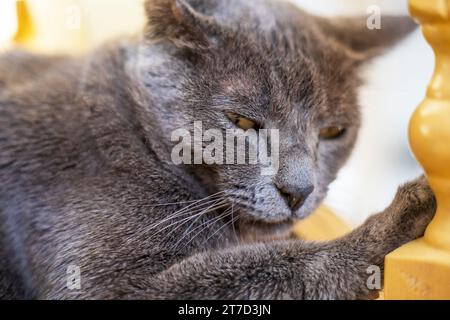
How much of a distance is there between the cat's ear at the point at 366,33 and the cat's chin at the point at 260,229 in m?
0.39

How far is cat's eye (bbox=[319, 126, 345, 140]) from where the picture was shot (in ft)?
3.45

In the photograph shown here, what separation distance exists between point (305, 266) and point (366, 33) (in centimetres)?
59

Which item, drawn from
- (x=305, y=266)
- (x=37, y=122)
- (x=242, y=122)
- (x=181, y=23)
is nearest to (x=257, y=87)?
(x=242, y=122)

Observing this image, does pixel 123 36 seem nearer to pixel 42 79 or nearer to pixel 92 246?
pixel 42 79

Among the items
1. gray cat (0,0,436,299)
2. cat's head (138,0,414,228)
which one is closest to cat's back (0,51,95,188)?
gray cat (0,0,436,299)

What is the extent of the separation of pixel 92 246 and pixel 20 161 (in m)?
0.24

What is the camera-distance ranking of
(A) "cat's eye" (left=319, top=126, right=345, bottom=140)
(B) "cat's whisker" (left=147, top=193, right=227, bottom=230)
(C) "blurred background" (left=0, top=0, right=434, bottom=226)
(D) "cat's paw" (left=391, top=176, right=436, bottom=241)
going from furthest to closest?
(C) "blurred background" (left=0, top=0, right=434, bottom=226) < (A) "cat's eye" (left=319, top=126, right=345, bottom=140) < (B) "cat's whisker" (left=147, top=193, right=227, bottom=230) < (D) "cat's paw" (left=391, top=176, right=436, bottom=241)

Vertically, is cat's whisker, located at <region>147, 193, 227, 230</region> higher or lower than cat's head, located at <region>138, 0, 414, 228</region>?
lower

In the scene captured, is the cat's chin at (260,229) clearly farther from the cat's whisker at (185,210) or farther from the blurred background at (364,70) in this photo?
the blurred background at (364,70)

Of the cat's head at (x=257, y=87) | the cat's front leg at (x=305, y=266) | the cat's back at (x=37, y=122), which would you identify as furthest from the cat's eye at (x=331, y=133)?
the cat's back at (x=37, y=122)

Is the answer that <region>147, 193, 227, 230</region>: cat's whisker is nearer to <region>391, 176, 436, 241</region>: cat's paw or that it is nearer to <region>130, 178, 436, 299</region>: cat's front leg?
<region>130, 178, 436, 299</region>: cat's front leg

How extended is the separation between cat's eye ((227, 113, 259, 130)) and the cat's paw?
0.91ft

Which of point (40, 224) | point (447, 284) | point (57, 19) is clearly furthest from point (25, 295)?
point (57, 19)

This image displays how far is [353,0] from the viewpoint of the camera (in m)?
1.41
